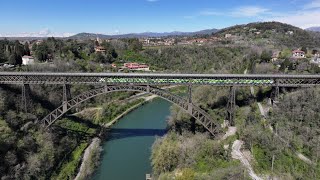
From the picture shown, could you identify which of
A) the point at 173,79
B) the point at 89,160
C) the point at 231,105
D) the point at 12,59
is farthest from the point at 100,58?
the point at 231,105

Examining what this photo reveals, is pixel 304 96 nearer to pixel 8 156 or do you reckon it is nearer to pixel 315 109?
pixel 315 109

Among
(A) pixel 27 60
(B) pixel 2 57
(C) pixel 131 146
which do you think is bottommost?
(C) pixel 131 146

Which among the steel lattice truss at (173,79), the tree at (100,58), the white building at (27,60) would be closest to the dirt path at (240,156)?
the steel lattice truss at (173,79)

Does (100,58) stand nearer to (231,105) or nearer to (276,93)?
(231,105)

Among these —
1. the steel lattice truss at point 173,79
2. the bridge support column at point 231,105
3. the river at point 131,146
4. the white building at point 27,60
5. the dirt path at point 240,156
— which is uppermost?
the white building at point 27,60

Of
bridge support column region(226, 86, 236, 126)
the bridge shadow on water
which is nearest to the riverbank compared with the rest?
the bridge shadow on water

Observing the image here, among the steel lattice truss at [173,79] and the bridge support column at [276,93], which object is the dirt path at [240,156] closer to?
the steel lattice truss at [173,79]
